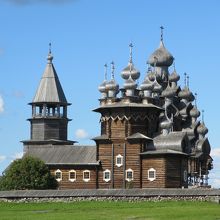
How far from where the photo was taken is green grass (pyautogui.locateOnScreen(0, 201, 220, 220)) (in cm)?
3753

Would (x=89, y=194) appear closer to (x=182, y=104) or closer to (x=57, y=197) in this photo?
(x=57, y=197)

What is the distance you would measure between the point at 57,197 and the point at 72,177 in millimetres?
17720

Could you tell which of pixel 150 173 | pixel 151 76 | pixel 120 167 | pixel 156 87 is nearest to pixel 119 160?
pixel 120 167

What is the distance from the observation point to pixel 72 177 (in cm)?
7181

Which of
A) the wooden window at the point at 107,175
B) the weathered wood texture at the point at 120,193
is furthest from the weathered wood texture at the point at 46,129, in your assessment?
the weathered wood texture at the point at 120,193

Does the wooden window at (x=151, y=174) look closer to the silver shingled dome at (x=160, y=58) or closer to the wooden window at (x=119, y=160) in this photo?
the wooden window at (x=119, y=160)

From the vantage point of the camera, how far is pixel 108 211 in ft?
136

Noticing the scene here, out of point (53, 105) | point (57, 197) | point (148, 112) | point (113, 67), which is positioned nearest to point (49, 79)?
point (53, 105)

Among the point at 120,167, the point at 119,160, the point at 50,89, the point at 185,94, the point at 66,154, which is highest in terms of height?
the point at 50,89

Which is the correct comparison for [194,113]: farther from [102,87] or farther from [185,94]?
[102,87]

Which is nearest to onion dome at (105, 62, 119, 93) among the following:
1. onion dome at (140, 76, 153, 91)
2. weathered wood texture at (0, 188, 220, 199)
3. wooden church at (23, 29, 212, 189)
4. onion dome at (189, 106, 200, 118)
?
wooden church at (23, 29, 212, 189)

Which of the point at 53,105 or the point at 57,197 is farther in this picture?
the point at 53,105

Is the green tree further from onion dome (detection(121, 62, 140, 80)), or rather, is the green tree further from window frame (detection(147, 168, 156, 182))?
onion dome (detection(121, 62, 140, 80))

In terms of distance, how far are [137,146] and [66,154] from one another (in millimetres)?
8387
